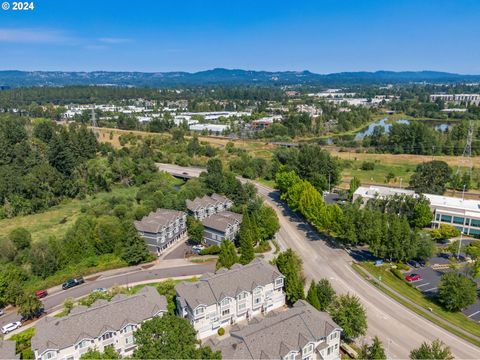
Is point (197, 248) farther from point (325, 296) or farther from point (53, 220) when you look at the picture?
point (53, 220)

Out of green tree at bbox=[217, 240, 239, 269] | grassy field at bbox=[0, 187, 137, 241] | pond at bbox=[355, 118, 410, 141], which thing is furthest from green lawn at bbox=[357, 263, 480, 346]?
pond at bbox=[355, 118, 410, 141]

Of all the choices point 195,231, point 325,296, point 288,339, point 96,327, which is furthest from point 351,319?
point 195,231

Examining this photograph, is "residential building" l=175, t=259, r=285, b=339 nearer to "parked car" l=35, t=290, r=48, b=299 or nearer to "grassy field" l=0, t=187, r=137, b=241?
"parked car" l=35, t=290, r=48, b=299

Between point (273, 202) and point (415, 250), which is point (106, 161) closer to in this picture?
point (273, 202)

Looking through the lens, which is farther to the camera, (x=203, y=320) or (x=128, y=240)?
(x=128, y=240)

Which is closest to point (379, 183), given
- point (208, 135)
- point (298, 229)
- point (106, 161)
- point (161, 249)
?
point (298, 229)

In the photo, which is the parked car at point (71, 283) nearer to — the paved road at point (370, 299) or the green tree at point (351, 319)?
the paved road at point (370, 299)
